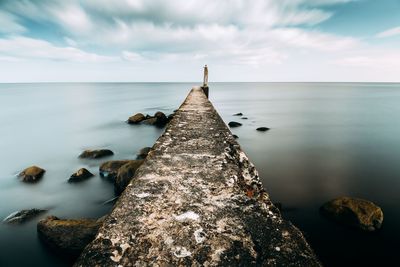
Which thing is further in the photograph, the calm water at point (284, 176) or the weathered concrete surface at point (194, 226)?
the calm water at point (284, 176)

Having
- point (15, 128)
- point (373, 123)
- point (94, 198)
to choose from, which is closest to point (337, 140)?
point (373, 123)

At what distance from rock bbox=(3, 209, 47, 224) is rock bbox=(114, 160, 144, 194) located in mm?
2174

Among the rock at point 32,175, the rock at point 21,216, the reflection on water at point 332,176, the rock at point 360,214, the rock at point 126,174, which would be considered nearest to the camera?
the reflection on water at point 332,176

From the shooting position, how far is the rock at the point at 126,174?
7094 millimetres

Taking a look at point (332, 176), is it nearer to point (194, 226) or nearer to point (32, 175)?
point (194, 226)

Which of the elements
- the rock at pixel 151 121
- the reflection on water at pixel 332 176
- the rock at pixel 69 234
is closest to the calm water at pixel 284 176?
the reflection on water at pixel 332 176

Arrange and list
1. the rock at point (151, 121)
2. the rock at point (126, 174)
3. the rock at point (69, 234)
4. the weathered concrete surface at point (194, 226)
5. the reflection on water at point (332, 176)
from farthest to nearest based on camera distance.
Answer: the rock at point (151, 121) < the rock at point (126, 174) < the reflection on water at point (332, 176) < the rock at point (69, 234) < the weathered concrete surface at point (194, 226)

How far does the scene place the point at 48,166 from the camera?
11258 millimetres

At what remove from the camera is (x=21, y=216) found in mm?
6660

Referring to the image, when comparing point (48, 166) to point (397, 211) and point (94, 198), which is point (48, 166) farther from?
point (397, 211)

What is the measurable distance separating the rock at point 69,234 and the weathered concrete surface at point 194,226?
2.87m

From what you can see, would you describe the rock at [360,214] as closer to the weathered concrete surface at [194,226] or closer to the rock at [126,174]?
the weathered concrete surface at [194,226]

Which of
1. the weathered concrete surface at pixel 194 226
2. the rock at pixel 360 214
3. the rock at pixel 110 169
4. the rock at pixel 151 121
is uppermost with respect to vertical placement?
the weathered concrete surface at pixel 194 226

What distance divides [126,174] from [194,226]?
585 cm
